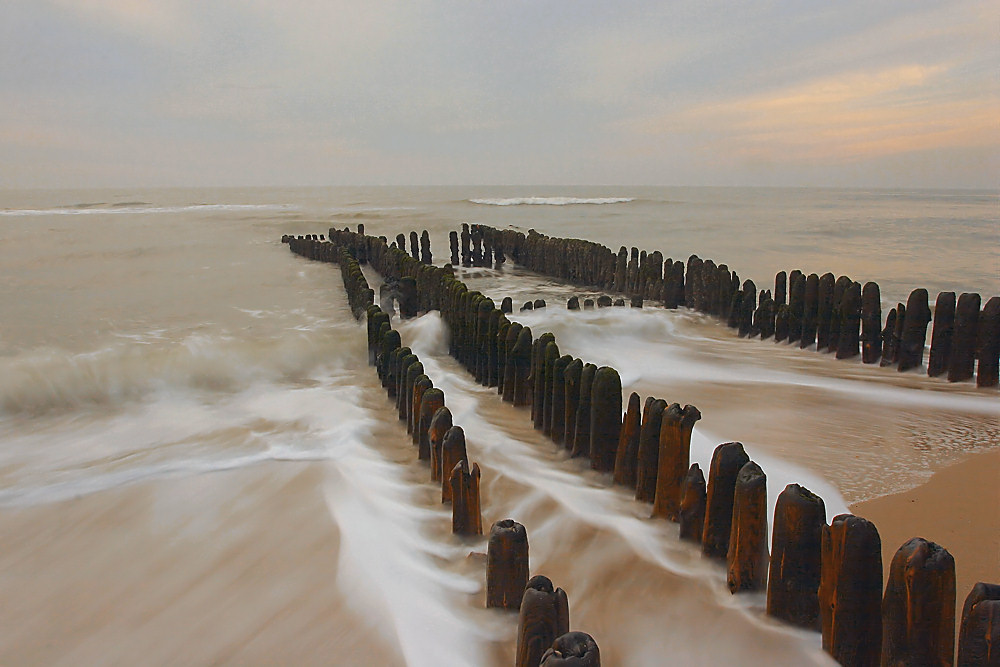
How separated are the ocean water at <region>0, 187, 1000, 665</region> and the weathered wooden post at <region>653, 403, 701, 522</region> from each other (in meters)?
0.12

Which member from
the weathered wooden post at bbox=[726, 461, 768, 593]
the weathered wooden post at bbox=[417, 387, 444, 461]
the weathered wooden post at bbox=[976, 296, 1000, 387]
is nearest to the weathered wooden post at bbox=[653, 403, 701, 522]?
the weathered wooden post at bbox=[726, 461, 768, 593]

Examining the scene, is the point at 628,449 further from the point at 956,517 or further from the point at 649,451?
the point at 956,517

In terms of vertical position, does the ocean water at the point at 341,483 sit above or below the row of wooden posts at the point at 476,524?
below

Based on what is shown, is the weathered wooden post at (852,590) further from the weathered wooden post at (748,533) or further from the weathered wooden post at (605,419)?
the weathered wooden post at (605,419)

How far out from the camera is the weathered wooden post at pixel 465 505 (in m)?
3.07

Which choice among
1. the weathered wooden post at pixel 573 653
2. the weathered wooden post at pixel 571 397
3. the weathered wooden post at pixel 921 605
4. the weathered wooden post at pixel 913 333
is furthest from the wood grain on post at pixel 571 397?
the weathered wooden post at pixel 913 333

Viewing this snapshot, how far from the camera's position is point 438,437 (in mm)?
3611

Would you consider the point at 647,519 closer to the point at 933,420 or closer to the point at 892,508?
the point at 892,508

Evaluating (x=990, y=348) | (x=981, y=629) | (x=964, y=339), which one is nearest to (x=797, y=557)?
(x=981, y=629)

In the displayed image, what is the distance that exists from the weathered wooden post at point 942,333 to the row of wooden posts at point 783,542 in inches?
156

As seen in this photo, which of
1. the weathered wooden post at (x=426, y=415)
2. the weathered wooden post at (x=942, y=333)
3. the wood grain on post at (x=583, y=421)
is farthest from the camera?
the weathered wooden post at (x=942, y=333)

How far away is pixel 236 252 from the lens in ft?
61.9

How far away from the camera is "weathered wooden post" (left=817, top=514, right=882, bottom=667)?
1.91 metres

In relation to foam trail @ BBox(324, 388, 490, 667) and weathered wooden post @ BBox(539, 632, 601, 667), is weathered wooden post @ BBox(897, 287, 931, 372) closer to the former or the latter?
foam trail @ BBox(324, 388, 490, 667)
